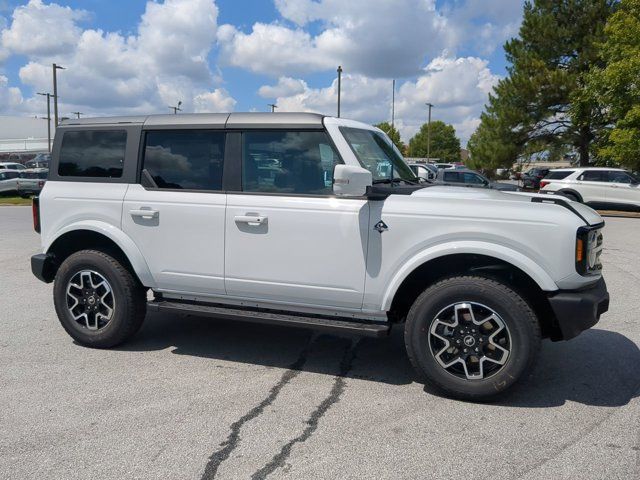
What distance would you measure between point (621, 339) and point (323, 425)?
3.32 metres

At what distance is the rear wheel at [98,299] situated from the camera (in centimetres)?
482

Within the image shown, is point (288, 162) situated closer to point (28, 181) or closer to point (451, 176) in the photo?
point (451, 176)

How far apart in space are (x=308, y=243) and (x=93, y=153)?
88.9 inches

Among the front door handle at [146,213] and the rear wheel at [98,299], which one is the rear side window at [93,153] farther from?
the rear wheel at [98,299]

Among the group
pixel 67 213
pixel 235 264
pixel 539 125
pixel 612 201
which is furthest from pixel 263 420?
pixel 539 125

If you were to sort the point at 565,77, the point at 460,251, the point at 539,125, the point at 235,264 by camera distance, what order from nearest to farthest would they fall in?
the point at 460,251 < the point at 235,264 < the point at 565,77 < the point at 539,125

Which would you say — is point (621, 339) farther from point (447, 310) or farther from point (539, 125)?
point (539, 125)

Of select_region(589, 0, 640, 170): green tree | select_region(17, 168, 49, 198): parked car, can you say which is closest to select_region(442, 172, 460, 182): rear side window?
select_region(589, 0, 640, 170): green tree

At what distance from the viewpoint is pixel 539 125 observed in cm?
2994

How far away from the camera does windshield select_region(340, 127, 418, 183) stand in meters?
4.40

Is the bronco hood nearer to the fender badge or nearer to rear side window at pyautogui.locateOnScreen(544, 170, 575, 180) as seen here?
the fender badge

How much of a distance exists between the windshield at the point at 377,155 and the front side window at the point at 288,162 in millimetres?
230

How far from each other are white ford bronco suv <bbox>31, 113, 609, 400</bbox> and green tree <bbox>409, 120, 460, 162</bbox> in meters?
97.3

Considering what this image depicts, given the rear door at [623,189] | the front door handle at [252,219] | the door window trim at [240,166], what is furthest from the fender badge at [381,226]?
the rear door at [623,189]
